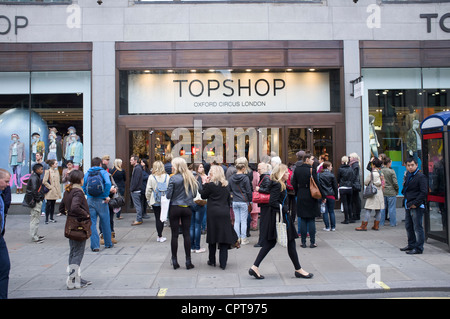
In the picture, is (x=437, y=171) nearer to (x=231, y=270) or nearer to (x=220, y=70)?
(x=231, y=270)

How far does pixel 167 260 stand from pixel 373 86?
34.5 feet

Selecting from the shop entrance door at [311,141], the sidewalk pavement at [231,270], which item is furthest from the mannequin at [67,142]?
the shop entrance door at [311,141]

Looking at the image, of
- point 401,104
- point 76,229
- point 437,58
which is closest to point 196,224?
point 76,229

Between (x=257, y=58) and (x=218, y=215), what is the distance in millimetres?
8456

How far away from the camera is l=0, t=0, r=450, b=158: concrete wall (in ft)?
45.4

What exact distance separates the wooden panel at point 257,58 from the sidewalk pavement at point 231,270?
6.74 m

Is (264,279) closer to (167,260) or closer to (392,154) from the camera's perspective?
(167,260)

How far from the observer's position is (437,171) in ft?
28.0

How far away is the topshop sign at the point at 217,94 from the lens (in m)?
14.4

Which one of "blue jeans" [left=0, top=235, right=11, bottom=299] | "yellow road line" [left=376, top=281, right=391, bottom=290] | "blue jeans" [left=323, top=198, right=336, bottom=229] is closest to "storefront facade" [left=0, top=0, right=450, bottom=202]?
"blue jeans" [left=323, top=198, right=336, bottom=229]

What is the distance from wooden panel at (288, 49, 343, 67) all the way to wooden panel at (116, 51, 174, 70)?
14.3 feet

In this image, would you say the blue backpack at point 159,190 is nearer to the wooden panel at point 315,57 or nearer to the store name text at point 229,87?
the store name text at point 229,87

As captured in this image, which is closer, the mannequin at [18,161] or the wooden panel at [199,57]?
the wooden panel at [199,57]
